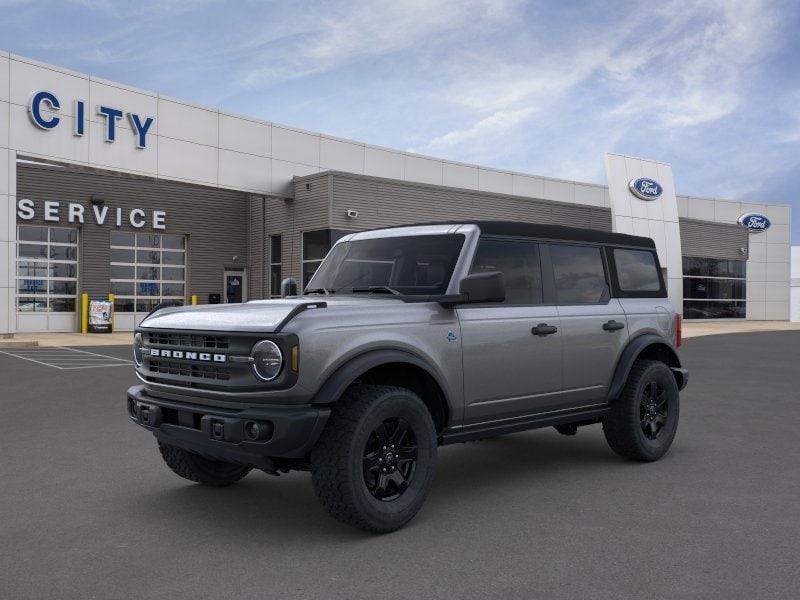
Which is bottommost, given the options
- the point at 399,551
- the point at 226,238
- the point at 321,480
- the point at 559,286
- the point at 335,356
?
the point at 399,551

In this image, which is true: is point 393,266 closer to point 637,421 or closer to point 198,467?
point 198,467

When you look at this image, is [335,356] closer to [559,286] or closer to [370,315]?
[370,315]

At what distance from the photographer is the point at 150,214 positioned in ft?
90.1

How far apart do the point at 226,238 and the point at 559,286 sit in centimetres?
2481

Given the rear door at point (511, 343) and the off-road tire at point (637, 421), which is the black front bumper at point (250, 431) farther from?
the off-road tire at point (637, 421)

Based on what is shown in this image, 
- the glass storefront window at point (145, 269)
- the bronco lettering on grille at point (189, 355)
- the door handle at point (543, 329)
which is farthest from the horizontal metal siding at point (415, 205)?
the bronco lettering on grille at point (189, 355)

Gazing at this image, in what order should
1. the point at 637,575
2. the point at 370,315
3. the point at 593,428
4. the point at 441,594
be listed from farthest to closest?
the point at 593,428
the point at 370,315
the point at 637,575
the point at 441,594

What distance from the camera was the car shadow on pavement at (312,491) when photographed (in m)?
4.73

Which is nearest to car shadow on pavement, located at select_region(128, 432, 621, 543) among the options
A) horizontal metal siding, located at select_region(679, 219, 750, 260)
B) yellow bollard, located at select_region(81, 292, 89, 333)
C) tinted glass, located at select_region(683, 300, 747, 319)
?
yellow bollard, located at select_region(81, 292, 89, 333)

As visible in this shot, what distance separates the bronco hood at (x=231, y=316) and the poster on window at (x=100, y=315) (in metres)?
22.2

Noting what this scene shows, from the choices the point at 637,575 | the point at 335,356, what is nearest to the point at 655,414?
the point at 637,575

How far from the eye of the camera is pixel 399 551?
4.23m

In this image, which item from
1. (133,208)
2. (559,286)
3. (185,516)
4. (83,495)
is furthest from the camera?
(133,208)

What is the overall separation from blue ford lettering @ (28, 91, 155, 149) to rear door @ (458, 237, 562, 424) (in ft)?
64.8
